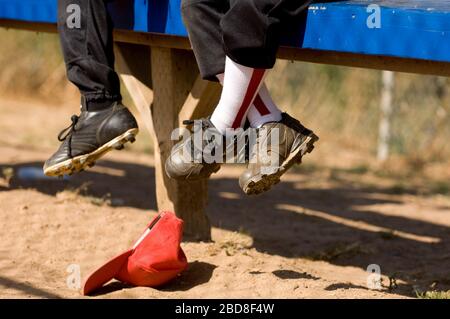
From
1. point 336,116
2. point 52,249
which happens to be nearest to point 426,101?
point 336,116

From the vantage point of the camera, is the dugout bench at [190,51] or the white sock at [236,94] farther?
the white sock at [236,94]

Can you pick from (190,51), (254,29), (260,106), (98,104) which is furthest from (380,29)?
(190,51)

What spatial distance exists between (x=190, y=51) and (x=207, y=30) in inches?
32.3

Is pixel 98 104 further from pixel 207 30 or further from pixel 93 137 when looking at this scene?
pixel 207 30

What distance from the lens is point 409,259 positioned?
4.51 m

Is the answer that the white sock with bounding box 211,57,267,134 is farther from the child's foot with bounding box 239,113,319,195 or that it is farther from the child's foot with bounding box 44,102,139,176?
the child's foot with bounding box 44,102,139,176

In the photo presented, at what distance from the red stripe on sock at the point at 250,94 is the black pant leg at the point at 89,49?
506 mm

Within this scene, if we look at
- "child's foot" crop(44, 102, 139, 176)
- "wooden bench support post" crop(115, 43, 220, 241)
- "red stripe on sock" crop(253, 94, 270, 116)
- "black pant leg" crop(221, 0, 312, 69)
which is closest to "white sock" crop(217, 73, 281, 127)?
"red stripe on sock" crop(253, 94, 270, 116)

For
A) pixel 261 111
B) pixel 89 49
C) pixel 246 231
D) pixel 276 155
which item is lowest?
pixel 246 231

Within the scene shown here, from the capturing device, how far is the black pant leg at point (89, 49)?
11.3ft

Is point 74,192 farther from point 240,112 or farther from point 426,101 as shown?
point 426,101

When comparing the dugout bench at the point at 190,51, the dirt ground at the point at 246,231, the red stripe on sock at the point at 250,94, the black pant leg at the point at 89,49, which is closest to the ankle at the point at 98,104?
the black pant leg at the point at 89,49

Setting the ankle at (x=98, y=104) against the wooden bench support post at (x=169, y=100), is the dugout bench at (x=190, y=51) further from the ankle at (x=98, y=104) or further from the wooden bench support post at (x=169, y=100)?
the ankle at (x=98, y=104)

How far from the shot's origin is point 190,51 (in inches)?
160
